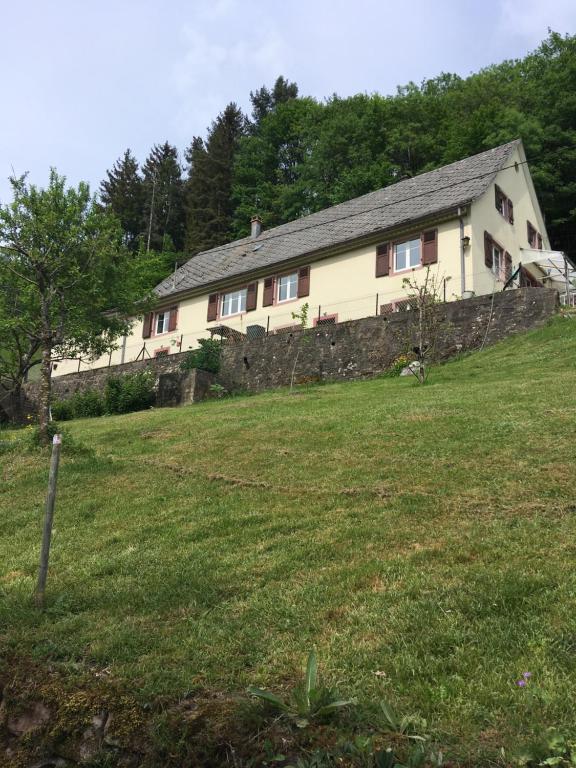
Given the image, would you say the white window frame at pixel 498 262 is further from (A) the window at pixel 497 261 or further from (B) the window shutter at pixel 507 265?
(B) the window shutter at pixel 507 265

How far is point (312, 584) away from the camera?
5.76 meters

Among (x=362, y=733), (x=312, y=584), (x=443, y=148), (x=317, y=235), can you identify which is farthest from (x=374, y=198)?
(x=362, y=733)

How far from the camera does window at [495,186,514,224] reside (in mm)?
27953

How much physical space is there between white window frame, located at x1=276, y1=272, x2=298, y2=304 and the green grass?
17.8 m

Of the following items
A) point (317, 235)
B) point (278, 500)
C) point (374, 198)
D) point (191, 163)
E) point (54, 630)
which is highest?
point (191, 163)

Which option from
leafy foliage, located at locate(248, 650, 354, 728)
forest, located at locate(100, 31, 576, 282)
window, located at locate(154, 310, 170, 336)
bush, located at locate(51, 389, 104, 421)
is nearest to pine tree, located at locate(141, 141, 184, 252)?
forest, located at locate(100, 31, 576, 282)

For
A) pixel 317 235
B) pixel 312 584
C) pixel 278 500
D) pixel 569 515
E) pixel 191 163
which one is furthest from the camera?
pixel 191 163

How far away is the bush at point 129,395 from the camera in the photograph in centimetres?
2494

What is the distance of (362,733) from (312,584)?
7.15 feet

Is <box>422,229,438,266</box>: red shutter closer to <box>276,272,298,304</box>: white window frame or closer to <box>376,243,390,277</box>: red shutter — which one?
<box>376,243,390,277</box>: red shutter

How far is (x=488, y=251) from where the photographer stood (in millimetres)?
25859

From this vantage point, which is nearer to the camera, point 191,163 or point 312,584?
point 312,584

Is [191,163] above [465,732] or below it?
above

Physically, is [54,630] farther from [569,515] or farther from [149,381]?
[149,381]
